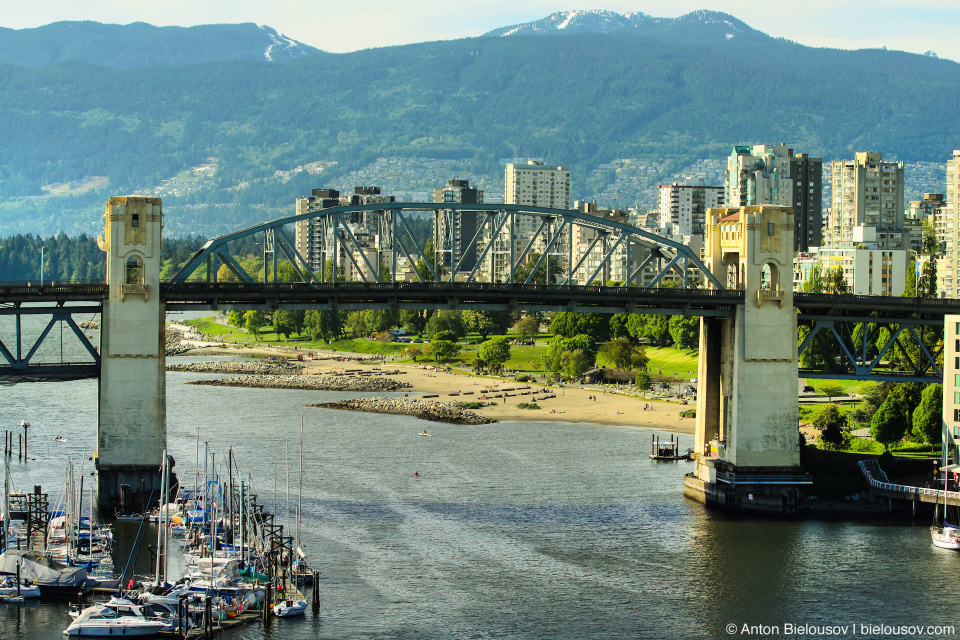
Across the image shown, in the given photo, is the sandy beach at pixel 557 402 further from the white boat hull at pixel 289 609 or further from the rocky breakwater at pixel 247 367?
the white boat hull at pixel 289 609

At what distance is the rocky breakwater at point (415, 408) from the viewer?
121 metres

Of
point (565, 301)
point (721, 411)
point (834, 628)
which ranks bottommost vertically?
point (834, 628)

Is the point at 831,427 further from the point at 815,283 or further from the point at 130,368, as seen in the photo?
the point at 815,283

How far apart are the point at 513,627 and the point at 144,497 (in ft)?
82.0

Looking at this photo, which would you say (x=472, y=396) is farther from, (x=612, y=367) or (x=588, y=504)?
(x=588, y=504)

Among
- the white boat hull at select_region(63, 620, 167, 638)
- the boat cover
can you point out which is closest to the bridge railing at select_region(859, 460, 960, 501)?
the white boat hull at select_region(63, 620, 167, 638)

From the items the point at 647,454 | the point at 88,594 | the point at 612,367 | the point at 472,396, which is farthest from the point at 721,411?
the point at 612,367

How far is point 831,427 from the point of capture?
8762 centimetres

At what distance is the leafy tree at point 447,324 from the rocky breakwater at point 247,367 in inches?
825

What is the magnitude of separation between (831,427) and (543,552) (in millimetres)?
29229

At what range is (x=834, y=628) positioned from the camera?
56.2m

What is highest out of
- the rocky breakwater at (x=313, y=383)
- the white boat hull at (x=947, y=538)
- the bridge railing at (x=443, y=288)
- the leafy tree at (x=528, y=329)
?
the bridge railing at (x=443, y=288)

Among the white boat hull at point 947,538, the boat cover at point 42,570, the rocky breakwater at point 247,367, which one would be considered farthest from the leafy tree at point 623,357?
the boat cover at point 42,570

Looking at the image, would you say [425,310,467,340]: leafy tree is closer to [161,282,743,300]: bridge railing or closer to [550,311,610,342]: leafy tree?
[550,311,610,342]: leafy tree
